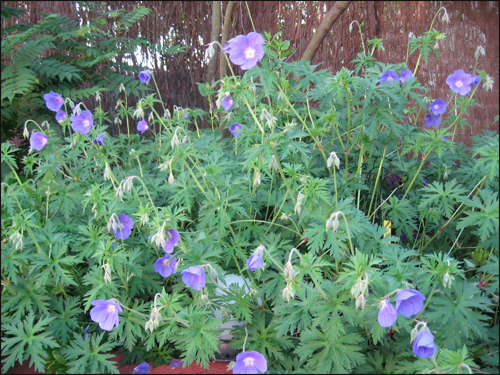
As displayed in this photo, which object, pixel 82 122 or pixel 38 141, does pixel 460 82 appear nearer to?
pixel 82 122

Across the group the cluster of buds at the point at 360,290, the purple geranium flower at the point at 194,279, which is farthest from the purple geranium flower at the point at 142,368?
the cluster of buds at the point at 360,290

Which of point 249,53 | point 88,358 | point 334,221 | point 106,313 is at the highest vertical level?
point 249,53

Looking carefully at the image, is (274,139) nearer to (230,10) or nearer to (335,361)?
(335,361)

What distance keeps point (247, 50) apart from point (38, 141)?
54.6 inches

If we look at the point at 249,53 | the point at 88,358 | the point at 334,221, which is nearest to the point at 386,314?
the point at 334,221

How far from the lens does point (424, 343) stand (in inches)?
42.7

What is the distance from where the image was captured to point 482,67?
4.54 m

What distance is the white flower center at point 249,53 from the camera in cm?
153

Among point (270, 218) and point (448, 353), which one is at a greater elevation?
point (448, 353)

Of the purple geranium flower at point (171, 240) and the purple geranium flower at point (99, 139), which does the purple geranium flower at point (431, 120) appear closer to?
the purple geranium flower at point (171, 240)

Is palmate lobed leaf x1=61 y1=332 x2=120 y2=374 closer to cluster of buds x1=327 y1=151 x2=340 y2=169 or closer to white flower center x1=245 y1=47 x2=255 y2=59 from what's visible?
cluster of buds x1=327 y1=151 x2=340 y2=169

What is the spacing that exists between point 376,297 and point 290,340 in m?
0.51

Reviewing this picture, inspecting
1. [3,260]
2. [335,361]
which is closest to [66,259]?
[3,260]

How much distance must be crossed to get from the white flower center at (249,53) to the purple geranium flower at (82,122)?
1.14 m
